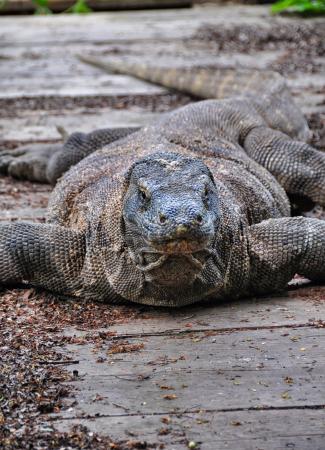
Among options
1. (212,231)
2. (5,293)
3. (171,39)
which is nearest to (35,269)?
(5,293)

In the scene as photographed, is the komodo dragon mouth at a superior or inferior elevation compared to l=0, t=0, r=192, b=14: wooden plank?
superior

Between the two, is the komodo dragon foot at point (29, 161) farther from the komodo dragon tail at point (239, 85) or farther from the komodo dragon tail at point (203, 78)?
the komodo dragon tail at point (203, 78)

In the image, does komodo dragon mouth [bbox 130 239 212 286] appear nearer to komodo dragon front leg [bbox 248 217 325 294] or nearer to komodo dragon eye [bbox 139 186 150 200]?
komodo dragon eye [bbox 139 186 150 200]

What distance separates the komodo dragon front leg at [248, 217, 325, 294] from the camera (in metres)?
4.81

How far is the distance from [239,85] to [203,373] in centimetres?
444

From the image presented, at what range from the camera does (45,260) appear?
4.83 meters

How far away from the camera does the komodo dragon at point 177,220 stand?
13.5 ft

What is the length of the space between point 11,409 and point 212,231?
1031mm

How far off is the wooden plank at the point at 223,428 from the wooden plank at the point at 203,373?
0.05 metres

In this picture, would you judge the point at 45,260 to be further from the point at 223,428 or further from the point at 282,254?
the point at 223,428

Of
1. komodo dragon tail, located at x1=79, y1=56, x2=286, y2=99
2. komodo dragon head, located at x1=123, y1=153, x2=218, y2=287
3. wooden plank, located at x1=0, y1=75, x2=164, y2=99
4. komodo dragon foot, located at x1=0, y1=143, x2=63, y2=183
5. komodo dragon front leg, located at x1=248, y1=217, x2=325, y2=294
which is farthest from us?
wooden plank, located at x1=0, y1=75, x2=164, y2=99

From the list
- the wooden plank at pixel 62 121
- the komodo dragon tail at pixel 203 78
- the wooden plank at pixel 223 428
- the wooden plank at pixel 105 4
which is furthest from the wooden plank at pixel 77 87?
the wooden plank at pixel 223 428

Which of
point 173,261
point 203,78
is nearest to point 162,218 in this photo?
point 173,261

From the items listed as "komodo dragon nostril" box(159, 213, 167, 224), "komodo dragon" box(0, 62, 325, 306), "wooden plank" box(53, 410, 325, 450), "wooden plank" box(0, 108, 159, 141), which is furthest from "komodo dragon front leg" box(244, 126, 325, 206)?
"wooden plank" box(53, 410, 325, 450)
